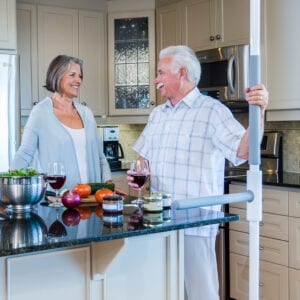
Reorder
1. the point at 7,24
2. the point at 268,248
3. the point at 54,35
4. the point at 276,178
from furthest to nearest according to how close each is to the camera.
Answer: the point at 54,35
the point at 7,24
the point at 276,178
the point at 268,248

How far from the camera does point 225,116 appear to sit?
2.11 metres

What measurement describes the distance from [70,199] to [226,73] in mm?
2086

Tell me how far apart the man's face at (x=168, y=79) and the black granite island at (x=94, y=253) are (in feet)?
2.17

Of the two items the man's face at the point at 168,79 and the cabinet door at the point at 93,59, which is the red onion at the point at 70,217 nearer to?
the man's face at the point at 168,79

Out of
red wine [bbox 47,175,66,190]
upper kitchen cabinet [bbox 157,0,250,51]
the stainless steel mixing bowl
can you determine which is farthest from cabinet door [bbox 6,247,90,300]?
upper kitchen cabinet [bbox 157,0,250,51]

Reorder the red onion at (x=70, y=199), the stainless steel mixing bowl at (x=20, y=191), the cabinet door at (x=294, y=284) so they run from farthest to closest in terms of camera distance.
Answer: the cabinet door at (x=294, y=284) < the red onion at (x=70, y=199) < the stainless steel mixing bowl at (x=20, y=191)

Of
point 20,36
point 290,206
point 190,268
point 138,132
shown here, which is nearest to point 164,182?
point 190,268

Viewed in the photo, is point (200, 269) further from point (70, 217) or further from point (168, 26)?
point (168, 26)

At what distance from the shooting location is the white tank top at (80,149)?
2.51 m

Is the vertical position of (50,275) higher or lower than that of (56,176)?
lower

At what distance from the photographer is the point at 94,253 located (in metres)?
1.60

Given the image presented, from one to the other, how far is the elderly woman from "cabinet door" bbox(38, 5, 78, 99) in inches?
67.5

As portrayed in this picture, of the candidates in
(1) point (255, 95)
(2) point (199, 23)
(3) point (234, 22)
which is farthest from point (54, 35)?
(1) point (255, 95)

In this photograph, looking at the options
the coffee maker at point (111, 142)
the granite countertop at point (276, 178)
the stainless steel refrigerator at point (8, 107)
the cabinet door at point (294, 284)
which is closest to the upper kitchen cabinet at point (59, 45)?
the coffee maker at point (111, 142)
